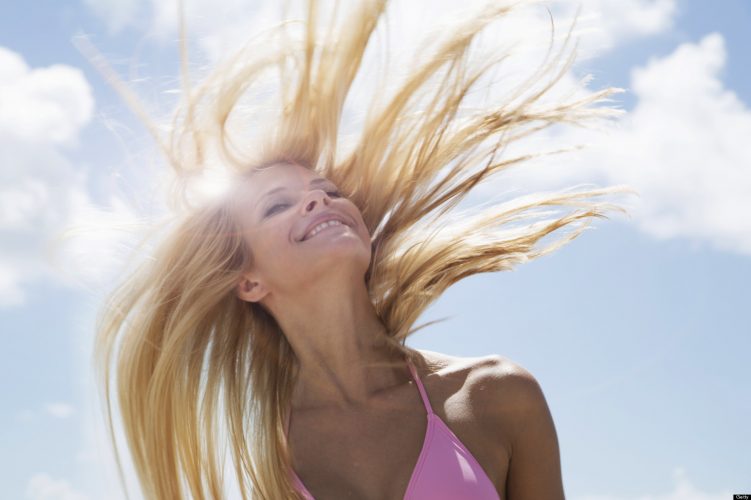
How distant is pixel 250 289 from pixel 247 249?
0.73 ft

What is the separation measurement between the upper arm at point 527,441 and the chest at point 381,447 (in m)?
0.07

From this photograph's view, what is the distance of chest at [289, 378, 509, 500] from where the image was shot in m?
4.81

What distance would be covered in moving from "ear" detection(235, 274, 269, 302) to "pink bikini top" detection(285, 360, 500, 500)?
124 cm

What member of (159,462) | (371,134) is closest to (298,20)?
(371,134)

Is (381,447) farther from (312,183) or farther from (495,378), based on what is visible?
(312,183)

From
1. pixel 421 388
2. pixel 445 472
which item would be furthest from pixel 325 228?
pixel 445 472

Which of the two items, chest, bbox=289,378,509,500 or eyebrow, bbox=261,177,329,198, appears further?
eyebrow, bbox=261,177,329,198

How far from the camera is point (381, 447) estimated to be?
4.95 metres

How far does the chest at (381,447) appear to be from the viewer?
4809 millimetres

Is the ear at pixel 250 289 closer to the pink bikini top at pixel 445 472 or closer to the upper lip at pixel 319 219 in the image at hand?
the upper lip at pixel 319 219

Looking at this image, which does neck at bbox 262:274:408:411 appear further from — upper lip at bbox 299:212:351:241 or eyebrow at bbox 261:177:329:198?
eyebrow at bbox 261:177:329:198

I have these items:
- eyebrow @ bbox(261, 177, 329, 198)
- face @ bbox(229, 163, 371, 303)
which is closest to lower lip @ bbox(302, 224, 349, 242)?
face @ bbox(229, 163, 371, 303)

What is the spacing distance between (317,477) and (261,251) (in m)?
1.22

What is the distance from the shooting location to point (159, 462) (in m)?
5.67
